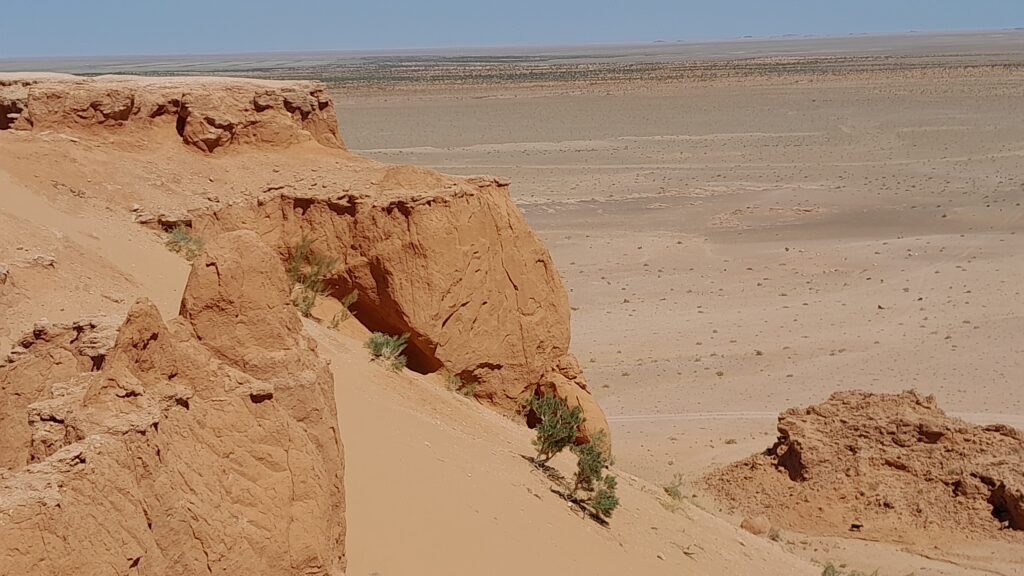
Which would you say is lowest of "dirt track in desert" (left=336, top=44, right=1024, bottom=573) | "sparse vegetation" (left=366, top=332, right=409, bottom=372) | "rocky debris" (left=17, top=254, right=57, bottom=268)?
"dirt track in desert" (left=336, top=44, right=1024, bottom=573)

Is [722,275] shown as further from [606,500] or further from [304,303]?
[606,500]

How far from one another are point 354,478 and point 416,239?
171 inches

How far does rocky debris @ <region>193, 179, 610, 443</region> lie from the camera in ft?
39.5

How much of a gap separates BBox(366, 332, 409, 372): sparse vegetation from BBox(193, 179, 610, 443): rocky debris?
0.57 meters

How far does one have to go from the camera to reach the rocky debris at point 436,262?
12.0 meters

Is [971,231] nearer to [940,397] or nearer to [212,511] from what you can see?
[940,397]

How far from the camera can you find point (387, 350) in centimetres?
1130

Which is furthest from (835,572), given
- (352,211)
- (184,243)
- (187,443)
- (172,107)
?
(172,107)

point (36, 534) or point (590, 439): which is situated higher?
point (36, 534)

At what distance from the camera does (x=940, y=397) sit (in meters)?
19.6

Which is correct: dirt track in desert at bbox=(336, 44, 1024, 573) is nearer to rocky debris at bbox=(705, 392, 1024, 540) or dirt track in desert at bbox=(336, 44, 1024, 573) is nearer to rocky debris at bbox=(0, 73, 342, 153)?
rocky debris at bbox=(705, 392, 1024, 540)

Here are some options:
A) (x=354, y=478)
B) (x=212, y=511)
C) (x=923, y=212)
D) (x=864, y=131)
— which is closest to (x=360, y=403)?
(x=354, y=478)

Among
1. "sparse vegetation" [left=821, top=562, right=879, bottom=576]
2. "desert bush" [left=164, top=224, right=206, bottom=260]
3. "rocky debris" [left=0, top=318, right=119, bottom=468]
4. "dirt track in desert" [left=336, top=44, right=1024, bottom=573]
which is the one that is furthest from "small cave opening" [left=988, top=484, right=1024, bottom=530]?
"rocky debris" [left=0, top=318, right=119, bottom=468]

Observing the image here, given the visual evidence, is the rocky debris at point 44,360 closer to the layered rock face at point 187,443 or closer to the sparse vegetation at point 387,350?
the layered rock face at point 187,443
